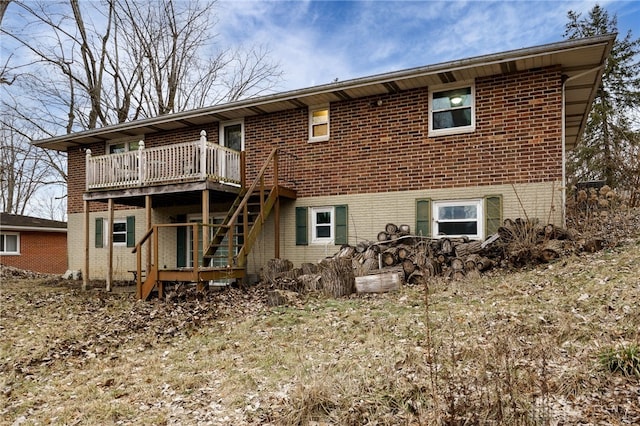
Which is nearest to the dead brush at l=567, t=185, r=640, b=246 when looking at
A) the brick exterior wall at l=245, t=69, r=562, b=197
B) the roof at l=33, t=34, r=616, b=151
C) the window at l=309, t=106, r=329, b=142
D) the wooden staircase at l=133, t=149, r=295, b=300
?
the brick exterior wall at l=245, t=69, r=562, b=197

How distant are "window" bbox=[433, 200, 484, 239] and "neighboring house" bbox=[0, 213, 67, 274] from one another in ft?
72.4

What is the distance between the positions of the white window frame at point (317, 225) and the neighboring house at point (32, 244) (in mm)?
18610

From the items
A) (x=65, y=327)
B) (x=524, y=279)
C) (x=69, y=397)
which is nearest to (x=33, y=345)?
(x=65, y=327)

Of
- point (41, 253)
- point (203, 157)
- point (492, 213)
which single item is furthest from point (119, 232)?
point (41, 253)

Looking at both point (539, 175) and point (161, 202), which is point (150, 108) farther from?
point (539, 175)

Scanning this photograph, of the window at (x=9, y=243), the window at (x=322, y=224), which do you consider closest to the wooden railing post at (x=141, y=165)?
the window at (x=322, y=224)

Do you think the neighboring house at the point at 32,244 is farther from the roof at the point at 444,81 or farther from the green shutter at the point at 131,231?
the roof at the point at 444,81

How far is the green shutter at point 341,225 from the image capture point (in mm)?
11430

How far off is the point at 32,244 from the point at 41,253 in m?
0.72

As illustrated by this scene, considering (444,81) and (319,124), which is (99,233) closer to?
(319,124)

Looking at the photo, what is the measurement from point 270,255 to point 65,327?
18.3 feet

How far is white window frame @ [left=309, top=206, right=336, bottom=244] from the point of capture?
38.2 feet

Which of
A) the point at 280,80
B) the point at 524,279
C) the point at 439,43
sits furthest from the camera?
the point at 280,80

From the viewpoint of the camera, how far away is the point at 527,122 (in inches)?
→ 384
